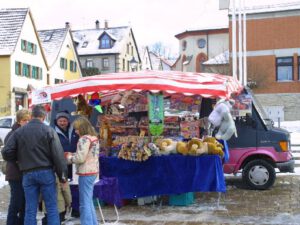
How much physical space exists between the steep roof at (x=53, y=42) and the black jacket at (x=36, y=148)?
41.0 metres

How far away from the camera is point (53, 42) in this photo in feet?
161

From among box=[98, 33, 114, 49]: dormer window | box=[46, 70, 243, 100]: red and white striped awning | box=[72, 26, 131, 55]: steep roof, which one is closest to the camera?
box=[46, 70, 243, 100]: red and white striped awning

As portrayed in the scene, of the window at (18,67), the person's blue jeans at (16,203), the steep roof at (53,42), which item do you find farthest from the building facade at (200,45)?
the person's blue jeans at (16,203)

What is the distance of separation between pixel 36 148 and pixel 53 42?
4409 cm

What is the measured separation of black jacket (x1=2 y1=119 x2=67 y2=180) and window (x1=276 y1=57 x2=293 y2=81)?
33.5 metres

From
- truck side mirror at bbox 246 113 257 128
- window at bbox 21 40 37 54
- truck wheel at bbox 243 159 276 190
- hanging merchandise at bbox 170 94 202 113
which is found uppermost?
window at bbox 21 40 37 54

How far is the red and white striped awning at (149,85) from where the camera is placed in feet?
27.2

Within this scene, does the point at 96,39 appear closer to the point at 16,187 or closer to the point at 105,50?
the point at 105,50

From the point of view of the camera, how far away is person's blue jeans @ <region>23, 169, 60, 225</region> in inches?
245

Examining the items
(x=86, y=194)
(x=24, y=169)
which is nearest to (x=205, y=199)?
(x=86, y=194)

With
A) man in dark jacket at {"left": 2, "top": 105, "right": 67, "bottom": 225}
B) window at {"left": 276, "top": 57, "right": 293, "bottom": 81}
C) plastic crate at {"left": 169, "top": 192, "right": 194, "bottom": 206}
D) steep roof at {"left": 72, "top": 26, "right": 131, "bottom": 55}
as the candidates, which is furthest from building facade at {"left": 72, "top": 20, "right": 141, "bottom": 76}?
man in dark jacket at {"left": 2, "top": 105, "right": 67, "bottom": 225}

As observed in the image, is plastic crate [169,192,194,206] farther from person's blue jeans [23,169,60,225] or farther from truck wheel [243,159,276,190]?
person's blue jeans [23,169,60,225]

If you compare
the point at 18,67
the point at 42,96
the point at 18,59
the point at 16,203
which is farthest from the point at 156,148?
the point at 18,59

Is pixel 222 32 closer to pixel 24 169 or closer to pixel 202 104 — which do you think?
pixel 202 104
